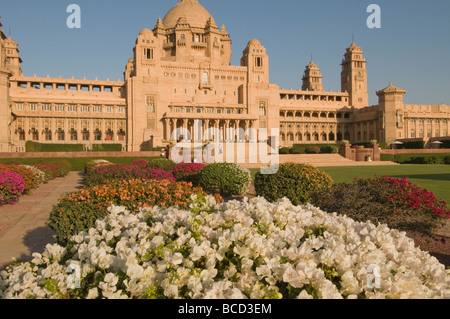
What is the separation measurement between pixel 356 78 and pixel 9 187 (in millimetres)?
85117

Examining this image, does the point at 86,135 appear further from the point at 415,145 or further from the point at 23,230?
the point at 23,230

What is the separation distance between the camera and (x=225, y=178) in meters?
14.9

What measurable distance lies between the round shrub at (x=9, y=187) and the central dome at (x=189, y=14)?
6961 cm

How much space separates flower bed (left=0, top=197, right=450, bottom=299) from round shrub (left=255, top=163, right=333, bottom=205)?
7147 mm

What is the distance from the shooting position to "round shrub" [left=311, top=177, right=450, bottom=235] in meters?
7.78

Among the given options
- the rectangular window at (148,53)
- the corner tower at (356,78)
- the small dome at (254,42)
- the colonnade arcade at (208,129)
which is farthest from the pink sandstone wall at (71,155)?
the corner tower at (356,78)

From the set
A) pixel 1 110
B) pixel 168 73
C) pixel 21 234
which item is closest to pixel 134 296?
pixel 21 234

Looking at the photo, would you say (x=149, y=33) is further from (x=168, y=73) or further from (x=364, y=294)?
(x=364, y=294)

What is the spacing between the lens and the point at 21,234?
8758 mm

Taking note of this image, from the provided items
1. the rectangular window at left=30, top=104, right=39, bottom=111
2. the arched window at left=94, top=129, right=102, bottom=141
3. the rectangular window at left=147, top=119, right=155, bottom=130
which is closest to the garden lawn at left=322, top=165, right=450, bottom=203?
the rectangular window at left=147, top=119, right=155, bottom=130

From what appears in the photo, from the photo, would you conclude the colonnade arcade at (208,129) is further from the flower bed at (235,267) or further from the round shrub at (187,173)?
the flower bed at (235,267)

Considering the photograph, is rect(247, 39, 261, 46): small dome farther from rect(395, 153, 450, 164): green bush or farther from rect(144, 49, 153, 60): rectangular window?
rect(395, 153, 450, 164): green bush

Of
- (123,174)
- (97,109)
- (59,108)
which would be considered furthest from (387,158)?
(59,108)

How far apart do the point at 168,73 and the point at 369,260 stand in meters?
68.1
